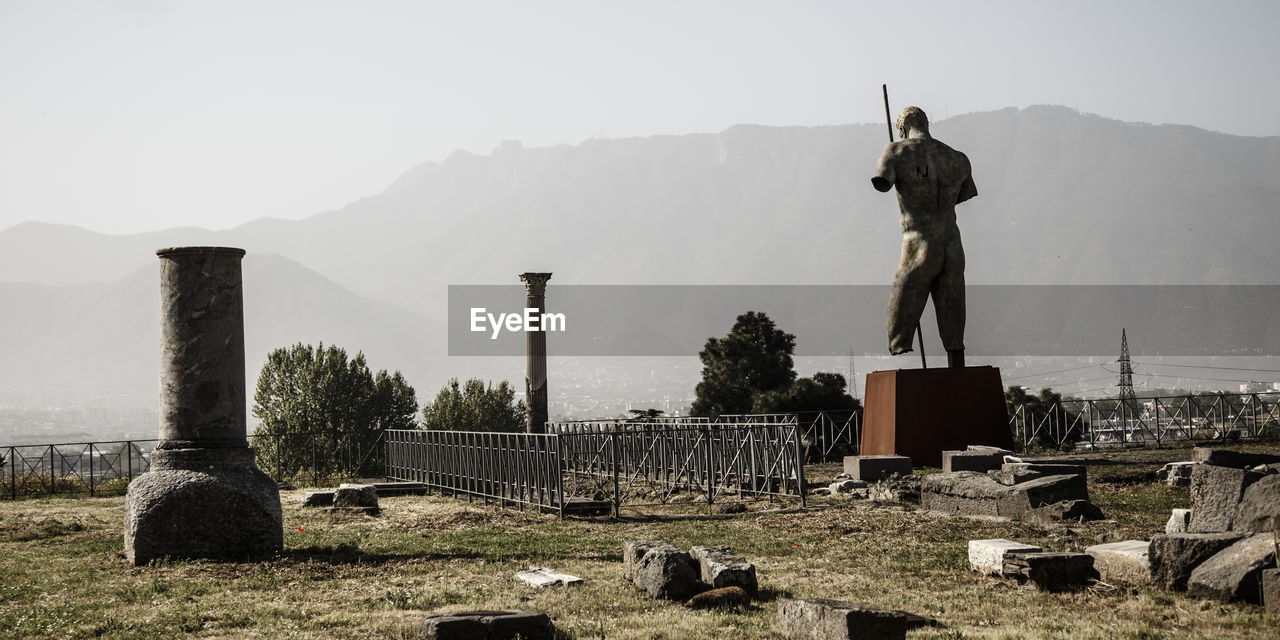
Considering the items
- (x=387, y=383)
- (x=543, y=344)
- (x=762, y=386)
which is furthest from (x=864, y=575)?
(x=387, y=383)

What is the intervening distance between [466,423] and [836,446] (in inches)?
1458

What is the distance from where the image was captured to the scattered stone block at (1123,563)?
808cm

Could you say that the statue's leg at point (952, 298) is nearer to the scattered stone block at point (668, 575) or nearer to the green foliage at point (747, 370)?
the scattered stone block at point (668, 575)

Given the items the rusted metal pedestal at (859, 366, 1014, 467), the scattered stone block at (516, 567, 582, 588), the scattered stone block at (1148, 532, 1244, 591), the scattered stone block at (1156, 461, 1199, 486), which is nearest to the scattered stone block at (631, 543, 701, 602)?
the scattered stone block at (516, 567, 582, 588)

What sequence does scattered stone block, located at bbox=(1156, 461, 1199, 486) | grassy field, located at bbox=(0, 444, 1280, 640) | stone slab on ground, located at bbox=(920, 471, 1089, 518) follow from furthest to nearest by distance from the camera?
scattered stone block, located at bbox=(1156, 461, 1199, 486) → stone slab on ground, located at bbox=(920, 471, 1089, 518) → grassy field, located at bbox=(0, 444, 1280, 640)

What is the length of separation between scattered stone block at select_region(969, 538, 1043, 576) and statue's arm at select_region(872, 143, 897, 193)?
11252 mm

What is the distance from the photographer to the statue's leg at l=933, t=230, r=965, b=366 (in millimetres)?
20062

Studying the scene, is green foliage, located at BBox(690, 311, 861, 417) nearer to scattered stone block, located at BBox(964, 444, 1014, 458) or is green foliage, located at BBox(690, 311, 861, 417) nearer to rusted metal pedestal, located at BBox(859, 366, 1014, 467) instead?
rusted metal pedestal, located at BBox(859, 366, 1014, 467)

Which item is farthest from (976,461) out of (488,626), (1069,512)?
(488,626)

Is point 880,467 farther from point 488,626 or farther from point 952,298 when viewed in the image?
point 488,626

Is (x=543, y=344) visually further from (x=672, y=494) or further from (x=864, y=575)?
(x=864, y=575)

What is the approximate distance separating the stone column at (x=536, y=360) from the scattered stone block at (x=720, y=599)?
14.5 m

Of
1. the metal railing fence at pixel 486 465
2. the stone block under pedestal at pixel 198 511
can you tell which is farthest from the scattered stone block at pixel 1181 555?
the metal railing fence at pixel 486 465

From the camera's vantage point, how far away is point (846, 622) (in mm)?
6070
